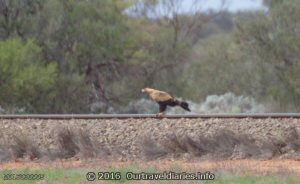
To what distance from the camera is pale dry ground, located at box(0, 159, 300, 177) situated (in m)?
12.8

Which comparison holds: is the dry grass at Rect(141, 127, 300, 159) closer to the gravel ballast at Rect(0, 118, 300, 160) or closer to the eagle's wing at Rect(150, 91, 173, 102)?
the gravel ballast at Rect(0, 118, 300, 160)

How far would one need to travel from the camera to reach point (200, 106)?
34.0 metres

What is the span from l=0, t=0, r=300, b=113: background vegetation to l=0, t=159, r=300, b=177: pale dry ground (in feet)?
49.5

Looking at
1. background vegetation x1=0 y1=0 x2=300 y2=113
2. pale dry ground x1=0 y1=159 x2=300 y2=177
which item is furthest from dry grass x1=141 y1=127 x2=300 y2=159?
background vegetation x1=0 y1=0 x2=300 y2=113

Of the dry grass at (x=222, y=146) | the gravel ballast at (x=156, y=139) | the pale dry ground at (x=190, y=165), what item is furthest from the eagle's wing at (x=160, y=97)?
the pale dry ground at (x=190, y=165)

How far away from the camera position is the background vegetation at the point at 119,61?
3394 cm

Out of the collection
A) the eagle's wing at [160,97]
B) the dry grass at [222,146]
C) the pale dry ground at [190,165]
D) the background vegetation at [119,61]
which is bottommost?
the pale dry ground at [190,165]

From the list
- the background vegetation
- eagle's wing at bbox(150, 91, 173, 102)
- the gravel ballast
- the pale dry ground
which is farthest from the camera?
the background vegetation

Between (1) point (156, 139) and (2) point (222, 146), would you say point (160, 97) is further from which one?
(2) point (222, 146)

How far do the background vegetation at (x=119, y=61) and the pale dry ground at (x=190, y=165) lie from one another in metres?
15.1

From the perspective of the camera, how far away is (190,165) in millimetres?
14188

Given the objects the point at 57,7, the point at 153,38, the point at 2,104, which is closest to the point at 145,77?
the point at 153,38

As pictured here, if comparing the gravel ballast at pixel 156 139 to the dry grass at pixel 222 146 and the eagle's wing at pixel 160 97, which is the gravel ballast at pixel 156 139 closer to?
the dry grass at pixel 222 146

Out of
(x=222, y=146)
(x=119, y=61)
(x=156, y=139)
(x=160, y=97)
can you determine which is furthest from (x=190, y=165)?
(x=119, y=61)
